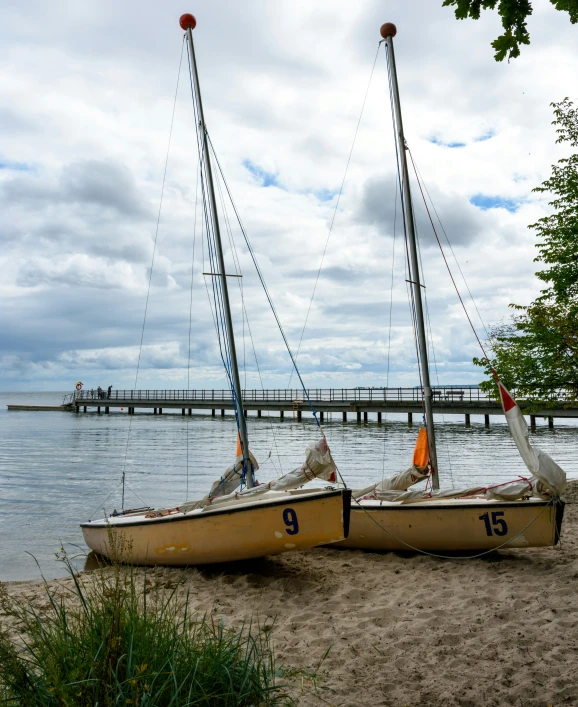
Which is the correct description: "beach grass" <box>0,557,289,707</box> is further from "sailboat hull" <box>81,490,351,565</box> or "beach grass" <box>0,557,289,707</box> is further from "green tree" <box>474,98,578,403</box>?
"green tree" <box>474,98,578,403</box>

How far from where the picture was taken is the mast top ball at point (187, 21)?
1297 cm

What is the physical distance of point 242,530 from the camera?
833cm

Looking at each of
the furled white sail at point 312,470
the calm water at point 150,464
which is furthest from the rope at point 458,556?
the calm water at point 150,464

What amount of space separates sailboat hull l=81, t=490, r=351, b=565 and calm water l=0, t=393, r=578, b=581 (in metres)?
2.40

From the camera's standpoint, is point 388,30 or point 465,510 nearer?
point 465,510

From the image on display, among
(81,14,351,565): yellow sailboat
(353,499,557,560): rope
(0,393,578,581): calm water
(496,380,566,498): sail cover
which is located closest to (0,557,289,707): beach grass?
(81,14,351,565): yellow sailboat

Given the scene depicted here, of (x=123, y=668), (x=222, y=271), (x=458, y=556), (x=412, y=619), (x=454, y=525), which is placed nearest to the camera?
(x=123, y=668)

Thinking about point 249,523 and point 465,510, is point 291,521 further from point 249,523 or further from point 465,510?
point 465,510

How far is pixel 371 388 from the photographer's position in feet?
184

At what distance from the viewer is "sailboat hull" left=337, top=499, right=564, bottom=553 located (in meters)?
8.42

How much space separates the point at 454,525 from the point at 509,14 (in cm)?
698

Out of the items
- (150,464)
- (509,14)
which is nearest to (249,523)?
(509,14)

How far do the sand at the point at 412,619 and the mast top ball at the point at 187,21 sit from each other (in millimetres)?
11049

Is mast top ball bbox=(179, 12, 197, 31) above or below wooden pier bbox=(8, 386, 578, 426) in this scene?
above
